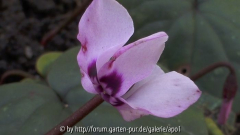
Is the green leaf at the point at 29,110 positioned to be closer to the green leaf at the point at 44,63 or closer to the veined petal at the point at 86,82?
the veined petal at the point at 86,82

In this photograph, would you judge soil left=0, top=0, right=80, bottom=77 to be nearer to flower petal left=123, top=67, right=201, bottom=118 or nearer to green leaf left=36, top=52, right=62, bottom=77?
green leaf left=36, top=52, right=62, bottom=77

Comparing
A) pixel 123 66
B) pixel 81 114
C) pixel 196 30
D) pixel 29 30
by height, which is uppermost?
pixel 123 66

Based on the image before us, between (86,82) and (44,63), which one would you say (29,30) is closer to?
(44,63)

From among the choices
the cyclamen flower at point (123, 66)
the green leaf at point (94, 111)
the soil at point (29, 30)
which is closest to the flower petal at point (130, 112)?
the cyclamen flower at point (123, 66)

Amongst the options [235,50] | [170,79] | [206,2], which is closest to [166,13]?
[206,2]

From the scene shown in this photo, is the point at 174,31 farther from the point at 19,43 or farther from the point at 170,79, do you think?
the point at 170,79

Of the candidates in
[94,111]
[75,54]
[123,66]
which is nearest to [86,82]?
[123,66]

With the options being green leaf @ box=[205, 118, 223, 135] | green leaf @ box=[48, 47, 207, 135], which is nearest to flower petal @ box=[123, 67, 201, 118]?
green leaf @ box=[48, 47, 207, 135]
